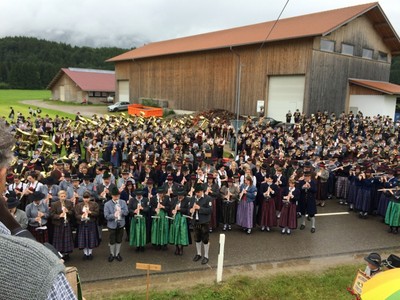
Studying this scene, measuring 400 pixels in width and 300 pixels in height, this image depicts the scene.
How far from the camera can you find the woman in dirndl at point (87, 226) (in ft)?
27.4

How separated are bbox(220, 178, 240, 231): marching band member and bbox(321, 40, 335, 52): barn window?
21.9m

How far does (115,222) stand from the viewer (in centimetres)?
841

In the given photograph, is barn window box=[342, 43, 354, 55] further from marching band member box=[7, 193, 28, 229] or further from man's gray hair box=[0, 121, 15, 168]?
man's gray hair box=[0, 121, 15, 168]

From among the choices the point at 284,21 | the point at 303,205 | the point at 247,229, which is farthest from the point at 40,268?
the point at 284,21

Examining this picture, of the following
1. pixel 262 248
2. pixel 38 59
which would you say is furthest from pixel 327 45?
pixel 38 59

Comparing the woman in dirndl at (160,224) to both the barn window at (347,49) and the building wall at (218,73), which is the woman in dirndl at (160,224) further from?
the barn window at (347,49)

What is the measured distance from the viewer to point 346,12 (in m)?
30.3

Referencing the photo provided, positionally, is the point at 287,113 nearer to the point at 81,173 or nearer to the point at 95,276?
the point at 81,173

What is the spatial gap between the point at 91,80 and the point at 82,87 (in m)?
4.77

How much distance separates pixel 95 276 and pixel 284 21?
33.1 metres

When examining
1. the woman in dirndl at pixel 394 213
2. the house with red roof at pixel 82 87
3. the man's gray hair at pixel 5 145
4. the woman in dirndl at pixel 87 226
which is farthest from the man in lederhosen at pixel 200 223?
the house with red roof at pixel 82 87

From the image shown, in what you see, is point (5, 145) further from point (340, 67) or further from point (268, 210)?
point (340, 67)

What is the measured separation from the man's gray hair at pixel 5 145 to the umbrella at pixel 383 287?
399 cm

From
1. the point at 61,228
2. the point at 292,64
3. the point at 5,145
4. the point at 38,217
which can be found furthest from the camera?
the point at 292,64
